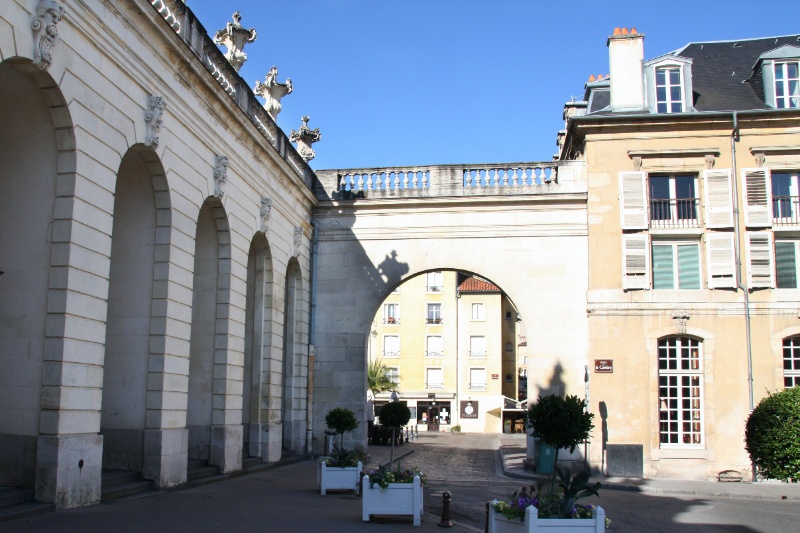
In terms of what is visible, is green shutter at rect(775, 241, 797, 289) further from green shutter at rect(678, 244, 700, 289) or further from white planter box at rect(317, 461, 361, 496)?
white planter box at rect(317, 461, 361, 496)

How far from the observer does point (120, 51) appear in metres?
11.3

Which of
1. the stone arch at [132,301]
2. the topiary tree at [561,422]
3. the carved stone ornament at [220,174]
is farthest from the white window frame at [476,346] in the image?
the topiary tree at [561,422]

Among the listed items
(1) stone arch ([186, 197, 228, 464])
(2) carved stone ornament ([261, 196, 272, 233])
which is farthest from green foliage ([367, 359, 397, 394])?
(1) stone arch ([186, 197, 228, 464])

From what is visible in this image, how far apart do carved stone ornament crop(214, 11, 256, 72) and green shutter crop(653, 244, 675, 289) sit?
1048 cm

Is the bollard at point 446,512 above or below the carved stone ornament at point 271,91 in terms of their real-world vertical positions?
below

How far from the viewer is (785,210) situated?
19562mm

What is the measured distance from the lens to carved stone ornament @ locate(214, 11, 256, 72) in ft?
54.4

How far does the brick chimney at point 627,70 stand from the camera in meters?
20.6

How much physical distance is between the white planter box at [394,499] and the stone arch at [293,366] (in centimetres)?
991

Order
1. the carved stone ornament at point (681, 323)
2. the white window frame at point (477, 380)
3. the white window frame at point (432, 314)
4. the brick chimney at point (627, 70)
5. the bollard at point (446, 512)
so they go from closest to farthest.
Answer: the bollard at point (446, 512), the carved stone ornament at point (681, 323), the brick chimney at point (627, 70), the white window frame at point (477, 380), the white window frame at point (432, 314)

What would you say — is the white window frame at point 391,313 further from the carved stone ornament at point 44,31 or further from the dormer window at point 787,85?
the carved stone ornament at point 44,31

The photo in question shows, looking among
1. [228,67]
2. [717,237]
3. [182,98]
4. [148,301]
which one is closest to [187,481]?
[148,301]

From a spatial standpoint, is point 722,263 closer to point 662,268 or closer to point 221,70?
point 662,268

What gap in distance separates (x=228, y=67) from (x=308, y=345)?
26.3 feet
